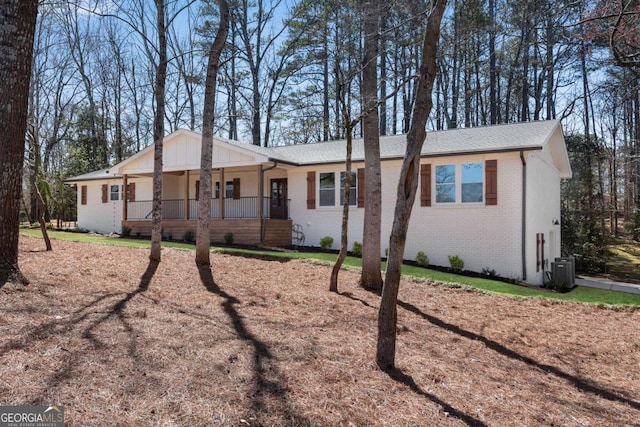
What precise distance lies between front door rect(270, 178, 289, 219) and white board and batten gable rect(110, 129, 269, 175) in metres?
1.80

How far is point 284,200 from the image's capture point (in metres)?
17.1

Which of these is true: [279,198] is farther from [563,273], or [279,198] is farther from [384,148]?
[563,273]

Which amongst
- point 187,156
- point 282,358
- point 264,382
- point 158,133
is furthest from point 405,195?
point 187,156

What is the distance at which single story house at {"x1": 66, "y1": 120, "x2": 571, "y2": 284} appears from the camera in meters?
12.4

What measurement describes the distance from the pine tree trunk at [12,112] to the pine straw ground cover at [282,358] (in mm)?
689

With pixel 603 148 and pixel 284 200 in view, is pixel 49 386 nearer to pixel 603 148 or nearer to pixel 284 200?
pixel 284 200

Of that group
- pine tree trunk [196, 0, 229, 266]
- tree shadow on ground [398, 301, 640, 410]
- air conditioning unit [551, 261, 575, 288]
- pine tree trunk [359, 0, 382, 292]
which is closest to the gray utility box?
air conditioning unit [551, 261, 575, 288]

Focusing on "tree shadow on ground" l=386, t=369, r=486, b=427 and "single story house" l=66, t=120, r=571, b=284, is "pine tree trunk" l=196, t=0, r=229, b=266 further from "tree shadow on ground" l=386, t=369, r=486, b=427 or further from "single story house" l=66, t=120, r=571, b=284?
"tree shadow on ground" l=386, t=369, r=486, b=427

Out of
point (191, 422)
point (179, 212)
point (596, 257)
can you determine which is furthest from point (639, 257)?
point (191, 422)

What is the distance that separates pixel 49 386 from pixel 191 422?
3.57 ft

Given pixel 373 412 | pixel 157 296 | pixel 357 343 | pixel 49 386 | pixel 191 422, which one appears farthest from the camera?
pixel 157 296

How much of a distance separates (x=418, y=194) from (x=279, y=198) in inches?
225

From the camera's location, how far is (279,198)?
56.3 feet

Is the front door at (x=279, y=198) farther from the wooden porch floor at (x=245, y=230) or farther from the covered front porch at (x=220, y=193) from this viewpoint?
the wooden porch floor at (x=245, y=230)
